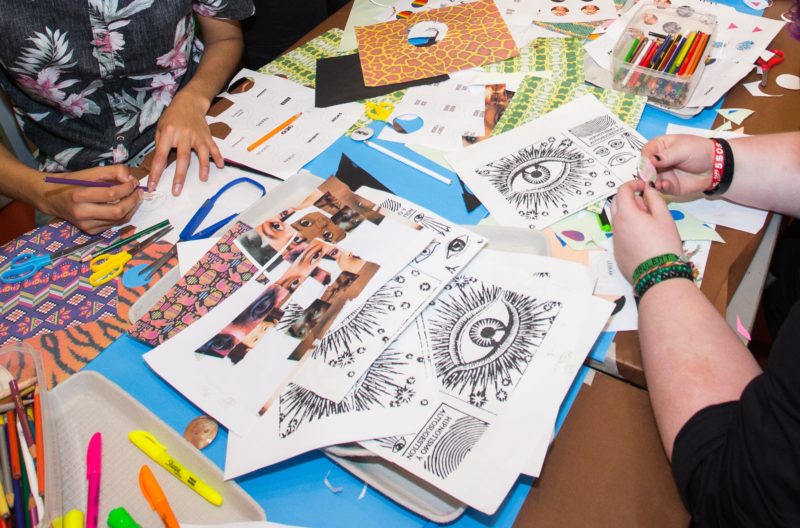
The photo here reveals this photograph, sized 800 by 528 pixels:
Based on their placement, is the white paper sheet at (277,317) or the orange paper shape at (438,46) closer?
the white paper sheet at (277,317)

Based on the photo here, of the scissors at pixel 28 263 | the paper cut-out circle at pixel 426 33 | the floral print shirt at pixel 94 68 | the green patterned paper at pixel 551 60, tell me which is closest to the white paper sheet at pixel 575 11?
the green patterned paper at pixel 551 60

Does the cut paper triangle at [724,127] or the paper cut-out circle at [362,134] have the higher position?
the paper cut-out circle at [362,134]

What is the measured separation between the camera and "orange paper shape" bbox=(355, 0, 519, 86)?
122 centimetres

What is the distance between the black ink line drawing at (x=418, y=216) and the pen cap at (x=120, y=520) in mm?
531

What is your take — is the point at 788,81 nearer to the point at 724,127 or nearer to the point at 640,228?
the point at 724,127

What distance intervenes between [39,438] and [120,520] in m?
0.14

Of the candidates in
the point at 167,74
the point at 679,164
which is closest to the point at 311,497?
the point at 679,164

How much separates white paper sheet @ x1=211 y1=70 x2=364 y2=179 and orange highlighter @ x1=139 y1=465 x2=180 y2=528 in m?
0.55

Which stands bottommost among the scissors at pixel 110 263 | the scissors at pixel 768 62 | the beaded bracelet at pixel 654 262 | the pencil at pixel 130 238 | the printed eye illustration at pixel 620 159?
the scissors at pixel 768 62

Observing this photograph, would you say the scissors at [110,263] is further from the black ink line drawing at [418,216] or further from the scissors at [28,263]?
the black ink line drawing at [418,216]

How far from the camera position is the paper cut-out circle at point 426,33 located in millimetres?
1282

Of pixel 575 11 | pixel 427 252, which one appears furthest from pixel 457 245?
pixel 575 11

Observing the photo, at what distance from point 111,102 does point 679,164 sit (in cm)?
112

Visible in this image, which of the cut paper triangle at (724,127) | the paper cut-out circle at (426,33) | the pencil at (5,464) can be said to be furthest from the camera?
the paper cut-out circle at (426,33)
